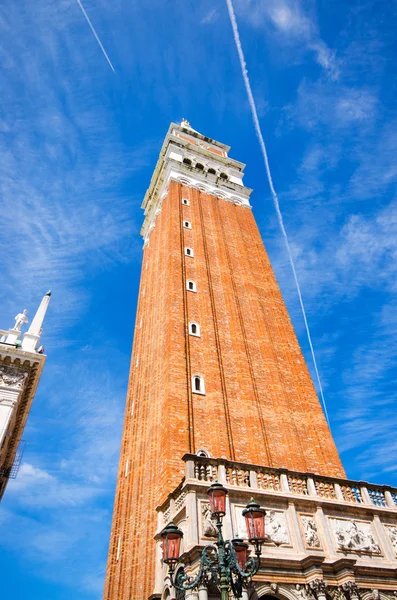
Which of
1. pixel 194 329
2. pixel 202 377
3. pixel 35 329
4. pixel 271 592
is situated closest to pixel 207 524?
pixel 271 592

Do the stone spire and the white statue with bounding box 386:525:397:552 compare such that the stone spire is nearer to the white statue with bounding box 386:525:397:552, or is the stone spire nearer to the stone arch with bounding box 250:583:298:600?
the stone arch with bounding box 250:583:298:600

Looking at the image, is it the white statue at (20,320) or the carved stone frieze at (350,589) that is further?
the white statue at (20,320)

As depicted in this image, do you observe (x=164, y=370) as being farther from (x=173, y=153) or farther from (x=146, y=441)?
(x=173, y=153)

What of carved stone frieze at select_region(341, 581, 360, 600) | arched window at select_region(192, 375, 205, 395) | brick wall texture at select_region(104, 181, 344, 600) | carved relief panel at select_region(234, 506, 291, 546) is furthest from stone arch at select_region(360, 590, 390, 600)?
arched window at select_region(192, 375, 205, 395)

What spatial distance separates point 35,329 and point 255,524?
16468 millimetres

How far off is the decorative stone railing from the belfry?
0.04 m

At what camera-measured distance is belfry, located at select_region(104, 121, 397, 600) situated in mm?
11859

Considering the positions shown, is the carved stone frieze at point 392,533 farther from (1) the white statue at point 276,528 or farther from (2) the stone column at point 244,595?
(2) the stone column at point 244,595

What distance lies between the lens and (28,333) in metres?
21.3

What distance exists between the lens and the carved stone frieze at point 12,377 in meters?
19.0

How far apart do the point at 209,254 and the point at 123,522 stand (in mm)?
15499

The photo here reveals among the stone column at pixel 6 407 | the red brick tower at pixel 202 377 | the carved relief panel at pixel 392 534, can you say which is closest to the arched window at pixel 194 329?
the red brick tower at pixel 202 377

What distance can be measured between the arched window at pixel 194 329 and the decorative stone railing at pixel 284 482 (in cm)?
887

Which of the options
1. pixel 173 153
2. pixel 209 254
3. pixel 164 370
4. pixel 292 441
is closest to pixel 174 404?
pixel 164 370
